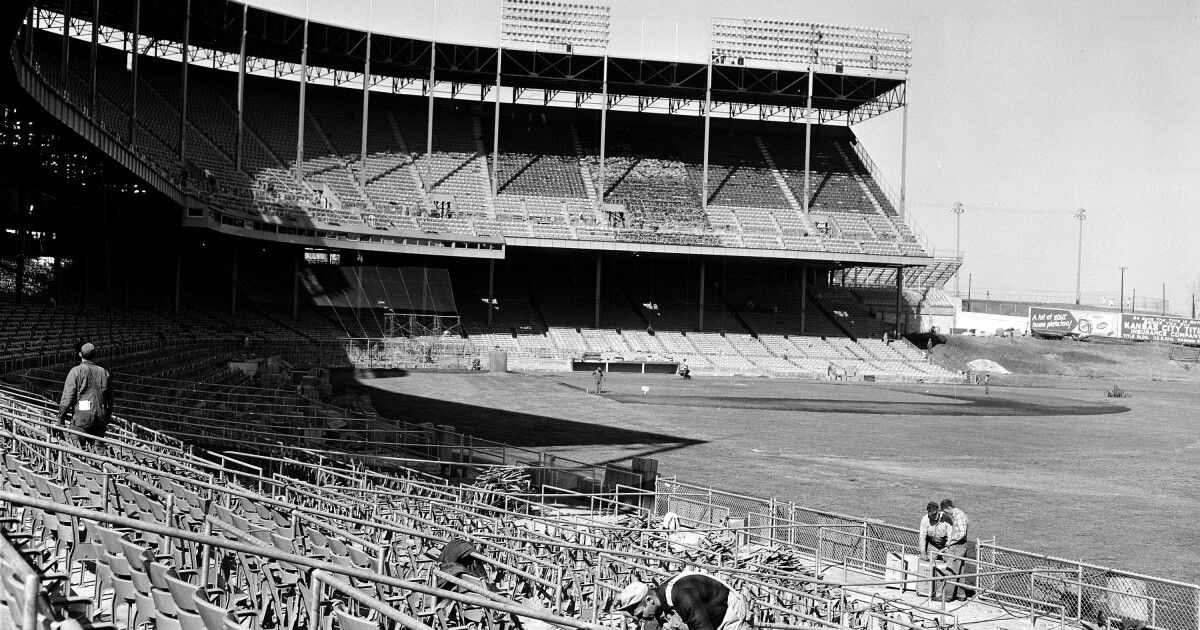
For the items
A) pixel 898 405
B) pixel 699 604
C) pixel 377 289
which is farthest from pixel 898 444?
pixel 377 289

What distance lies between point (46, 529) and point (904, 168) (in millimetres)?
70022

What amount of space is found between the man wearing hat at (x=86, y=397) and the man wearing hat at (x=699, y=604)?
716cm

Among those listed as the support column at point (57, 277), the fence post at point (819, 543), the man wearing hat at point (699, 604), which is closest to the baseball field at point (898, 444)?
the fence post at point (819, 543)

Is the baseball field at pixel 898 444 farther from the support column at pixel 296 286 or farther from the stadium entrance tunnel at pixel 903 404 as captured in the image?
the support column at pixel 296 286

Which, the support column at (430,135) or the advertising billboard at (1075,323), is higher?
the support column at (430,135)

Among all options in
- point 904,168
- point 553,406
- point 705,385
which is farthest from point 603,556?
point 904,168

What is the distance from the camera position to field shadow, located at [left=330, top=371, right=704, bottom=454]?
29641 millimetres

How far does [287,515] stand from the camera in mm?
9914

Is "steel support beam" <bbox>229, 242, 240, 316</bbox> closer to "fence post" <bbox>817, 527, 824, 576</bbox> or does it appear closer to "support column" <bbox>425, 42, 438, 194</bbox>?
"support column" <bbox>425, 42, 438, 194</bbox>

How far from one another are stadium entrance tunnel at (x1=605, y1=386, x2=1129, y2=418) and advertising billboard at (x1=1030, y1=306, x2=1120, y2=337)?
40.0 metres

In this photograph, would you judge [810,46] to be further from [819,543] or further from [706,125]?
[819,543]

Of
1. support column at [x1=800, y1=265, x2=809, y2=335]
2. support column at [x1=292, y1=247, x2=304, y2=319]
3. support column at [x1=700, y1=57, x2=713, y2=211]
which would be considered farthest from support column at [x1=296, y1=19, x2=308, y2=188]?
support column at [x1=800, y1=265, x2=809, y2=335]

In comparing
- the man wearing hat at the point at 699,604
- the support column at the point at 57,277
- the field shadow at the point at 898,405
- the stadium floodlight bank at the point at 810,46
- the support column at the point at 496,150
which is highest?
the stadium floodlight bank at the point at 810,46

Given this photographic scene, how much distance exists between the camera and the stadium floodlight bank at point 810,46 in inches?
2852
